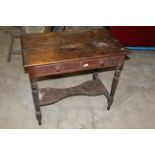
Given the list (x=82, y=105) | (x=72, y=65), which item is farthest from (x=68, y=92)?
(x=72, y=65)

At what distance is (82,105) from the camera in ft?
6.40

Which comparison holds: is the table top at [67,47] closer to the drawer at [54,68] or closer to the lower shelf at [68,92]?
the drawer at [54,68]

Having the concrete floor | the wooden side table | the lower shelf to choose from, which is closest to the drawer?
the wooden side table

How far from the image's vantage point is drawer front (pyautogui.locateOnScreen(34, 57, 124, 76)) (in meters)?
1.25

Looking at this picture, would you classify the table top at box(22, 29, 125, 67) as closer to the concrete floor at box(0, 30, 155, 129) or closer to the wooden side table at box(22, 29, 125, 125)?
the wooden side table at box(22, 29, 125, 125)

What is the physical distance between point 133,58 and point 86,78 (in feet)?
3.17

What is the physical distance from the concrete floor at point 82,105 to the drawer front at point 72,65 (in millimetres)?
681

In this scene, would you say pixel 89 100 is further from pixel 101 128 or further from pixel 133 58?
pixel 133 58

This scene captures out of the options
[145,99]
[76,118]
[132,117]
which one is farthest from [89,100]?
[145,99]

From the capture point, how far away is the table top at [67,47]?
1281mm

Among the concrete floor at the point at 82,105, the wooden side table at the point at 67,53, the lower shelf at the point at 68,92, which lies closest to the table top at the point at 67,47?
the wooden side table at the point at 67,53

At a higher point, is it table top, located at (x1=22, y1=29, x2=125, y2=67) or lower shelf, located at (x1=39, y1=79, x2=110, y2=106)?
table top, located at (x1=22, y1=29, x2=125, y2=67)

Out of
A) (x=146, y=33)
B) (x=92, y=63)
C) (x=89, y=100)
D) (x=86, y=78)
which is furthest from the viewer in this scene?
(x=146, y=33)
